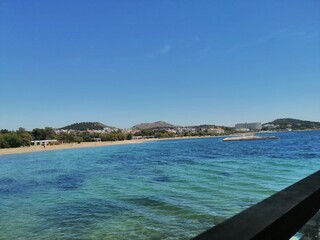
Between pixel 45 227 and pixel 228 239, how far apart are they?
9.36 m

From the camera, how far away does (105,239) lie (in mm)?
7594

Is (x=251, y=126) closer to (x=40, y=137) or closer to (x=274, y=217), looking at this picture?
(x=40, y=137)

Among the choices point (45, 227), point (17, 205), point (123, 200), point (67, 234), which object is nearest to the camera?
point (67, 234)

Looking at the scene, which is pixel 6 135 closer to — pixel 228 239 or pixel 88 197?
pixel 88 197

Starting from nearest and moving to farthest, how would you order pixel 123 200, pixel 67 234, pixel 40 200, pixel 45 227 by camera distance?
pixel 67 234
pixel 45 227
pixel 123 200
pixel 40 200

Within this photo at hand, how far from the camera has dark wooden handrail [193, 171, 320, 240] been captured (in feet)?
2.70

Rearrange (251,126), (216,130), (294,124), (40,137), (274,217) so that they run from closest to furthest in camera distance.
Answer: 1. (274,217)
2. (40,137)
3. (294,124)
4. (251,126)
5. (216,130)

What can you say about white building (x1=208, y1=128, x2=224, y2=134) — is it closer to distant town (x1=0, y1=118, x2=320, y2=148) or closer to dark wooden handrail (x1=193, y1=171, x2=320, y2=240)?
distant town (x1=0, y1=118, x2=320, y2=148)

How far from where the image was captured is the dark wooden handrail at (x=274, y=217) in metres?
0.82

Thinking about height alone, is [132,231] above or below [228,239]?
below

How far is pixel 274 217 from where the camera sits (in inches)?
36.8

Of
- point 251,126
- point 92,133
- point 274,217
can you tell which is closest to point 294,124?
point 251,126

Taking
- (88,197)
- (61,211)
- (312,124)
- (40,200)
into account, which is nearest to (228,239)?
(61,211)

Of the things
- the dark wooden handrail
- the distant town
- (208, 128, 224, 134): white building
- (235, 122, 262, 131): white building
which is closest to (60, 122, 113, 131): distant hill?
the distant town
